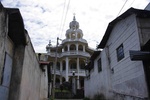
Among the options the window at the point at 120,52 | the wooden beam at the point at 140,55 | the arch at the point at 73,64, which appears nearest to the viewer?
the wooden beam at the point at 140,55

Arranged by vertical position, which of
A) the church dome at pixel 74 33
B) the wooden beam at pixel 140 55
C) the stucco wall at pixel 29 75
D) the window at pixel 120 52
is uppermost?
the church dome at pixel 74 33

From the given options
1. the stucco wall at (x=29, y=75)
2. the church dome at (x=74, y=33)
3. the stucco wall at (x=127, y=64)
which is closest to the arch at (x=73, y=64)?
the church dome at (x=74, y=33)

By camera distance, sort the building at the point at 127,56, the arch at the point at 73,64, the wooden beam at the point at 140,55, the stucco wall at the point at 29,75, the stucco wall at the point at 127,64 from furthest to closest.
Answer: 1. the arch at the point at 73,64
2. the stucco wall at the point at 127,64
3. the building at the point at 127,56
4. the wooden beam at the point at 140,55
5. the stucco wall at the point at 29,75

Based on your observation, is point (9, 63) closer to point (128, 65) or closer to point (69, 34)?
point (128, 65)

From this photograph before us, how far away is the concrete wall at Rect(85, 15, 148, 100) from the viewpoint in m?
7.60

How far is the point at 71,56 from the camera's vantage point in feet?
114

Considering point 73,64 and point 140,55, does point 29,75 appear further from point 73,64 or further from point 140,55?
point 73,64

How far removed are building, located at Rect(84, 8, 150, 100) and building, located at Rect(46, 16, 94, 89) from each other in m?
21.4

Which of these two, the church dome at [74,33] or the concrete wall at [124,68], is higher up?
the church dome at [74,33]

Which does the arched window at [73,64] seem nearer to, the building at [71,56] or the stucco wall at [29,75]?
the building at [71,56]

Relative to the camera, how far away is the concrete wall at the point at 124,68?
299 inches

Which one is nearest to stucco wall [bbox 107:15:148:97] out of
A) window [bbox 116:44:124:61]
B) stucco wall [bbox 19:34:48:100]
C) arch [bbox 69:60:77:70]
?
window [bbox 116:44:124:61]

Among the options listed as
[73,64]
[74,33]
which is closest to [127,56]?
[73,64]

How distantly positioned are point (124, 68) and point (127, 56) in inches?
34.1
